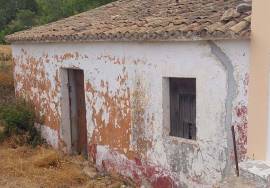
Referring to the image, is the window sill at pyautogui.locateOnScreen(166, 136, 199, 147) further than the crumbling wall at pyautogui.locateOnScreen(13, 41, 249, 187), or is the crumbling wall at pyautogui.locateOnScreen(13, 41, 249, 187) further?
the window sill at pyautogui.locateOnScreen(166, 136, 199, 147)

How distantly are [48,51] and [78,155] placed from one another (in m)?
2.67

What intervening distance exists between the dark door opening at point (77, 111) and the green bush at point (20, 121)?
1.22 m

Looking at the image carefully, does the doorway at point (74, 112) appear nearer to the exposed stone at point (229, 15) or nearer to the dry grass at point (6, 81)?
the dry grass at point (6, 81)

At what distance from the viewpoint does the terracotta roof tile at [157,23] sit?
6339mm

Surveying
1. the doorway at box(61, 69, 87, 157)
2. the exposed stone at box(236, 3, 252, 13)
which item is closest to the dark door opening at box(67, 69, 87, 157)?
the doorway at box(61, 69, 87, 157)

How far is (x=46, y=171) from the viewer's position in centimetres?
926

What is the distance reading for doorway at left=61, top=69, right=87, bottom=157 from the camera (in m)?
10.5

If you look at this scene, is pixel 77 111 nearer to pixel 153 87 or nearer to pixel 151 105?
pixel 151 105

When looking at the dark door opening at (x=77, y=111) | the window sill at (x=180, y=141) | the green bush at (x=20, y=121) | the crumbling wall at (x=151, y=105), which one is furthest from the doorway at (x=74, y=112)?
the window sill at (x=180, y=141)

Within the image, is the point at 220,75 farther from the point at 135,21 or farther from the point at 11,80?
the point at 11,80

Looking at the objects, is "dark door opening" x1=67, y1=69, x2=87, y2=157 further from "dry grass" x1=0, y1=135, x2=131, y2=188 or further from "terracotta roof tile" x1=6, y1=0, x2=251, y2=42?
"terracotta roof tile" x1=6, y1=0, x2=251, y2=42

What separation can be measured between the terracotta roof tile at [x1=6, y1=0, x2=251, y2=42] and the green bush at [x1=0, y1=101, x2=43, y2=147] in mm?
1868

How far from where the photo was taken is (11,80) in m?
15.7

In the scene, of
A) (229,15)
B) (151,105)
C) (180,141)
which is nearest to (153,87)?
(151,105)
